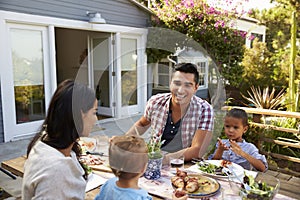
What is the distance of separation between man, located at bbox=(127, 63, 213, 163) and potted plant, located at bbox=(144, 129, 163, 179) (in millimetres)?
161

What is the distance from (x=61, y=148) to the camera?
897 millimetres

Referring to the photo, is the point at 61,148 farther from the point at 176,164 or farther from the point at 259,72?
the point at 259,72

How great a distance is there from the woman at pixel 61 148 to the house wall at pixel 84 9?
3413mm

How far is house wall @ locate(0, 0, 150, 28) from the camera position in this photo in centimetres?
386

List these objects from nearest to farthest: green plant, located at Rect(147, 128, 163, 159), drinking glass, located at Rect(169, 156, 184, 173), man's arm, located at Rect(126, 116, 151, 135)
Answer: green plant, located at Rect(147, 128, 163, 159)
drinking glass, located at Rect(169, 156, 184, 173)
man's arm, located at Rect(126, 116, 151, 135)

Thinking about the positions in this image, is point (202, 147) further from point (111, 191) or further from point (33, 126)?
point (33, 126)

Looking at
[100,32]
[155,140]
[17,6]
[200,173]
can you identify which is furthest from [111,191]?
[100,32]

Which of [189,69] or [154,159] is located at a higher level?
[189,69]

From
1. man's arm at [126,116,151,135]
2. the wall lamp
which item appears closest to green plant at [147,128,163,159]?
man's arm at [126,116,151,135]

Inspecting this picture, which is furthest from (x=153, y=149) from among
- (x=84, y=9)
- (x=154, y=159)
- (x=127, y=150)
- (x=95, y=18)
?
(x=84, y=9)

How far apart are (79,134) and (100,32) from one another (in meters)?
4.69

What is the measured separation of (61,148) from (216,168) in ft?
2.47

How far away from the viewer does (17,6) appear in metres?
3.77

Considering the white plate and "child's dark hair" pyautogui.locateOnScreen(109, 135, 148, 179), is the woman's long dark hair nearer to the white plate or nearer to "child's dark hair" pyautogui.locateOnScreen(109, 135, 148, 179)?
"child's dark hair" pyautogui.locateOnScreen(109, 135, 148, 179)
